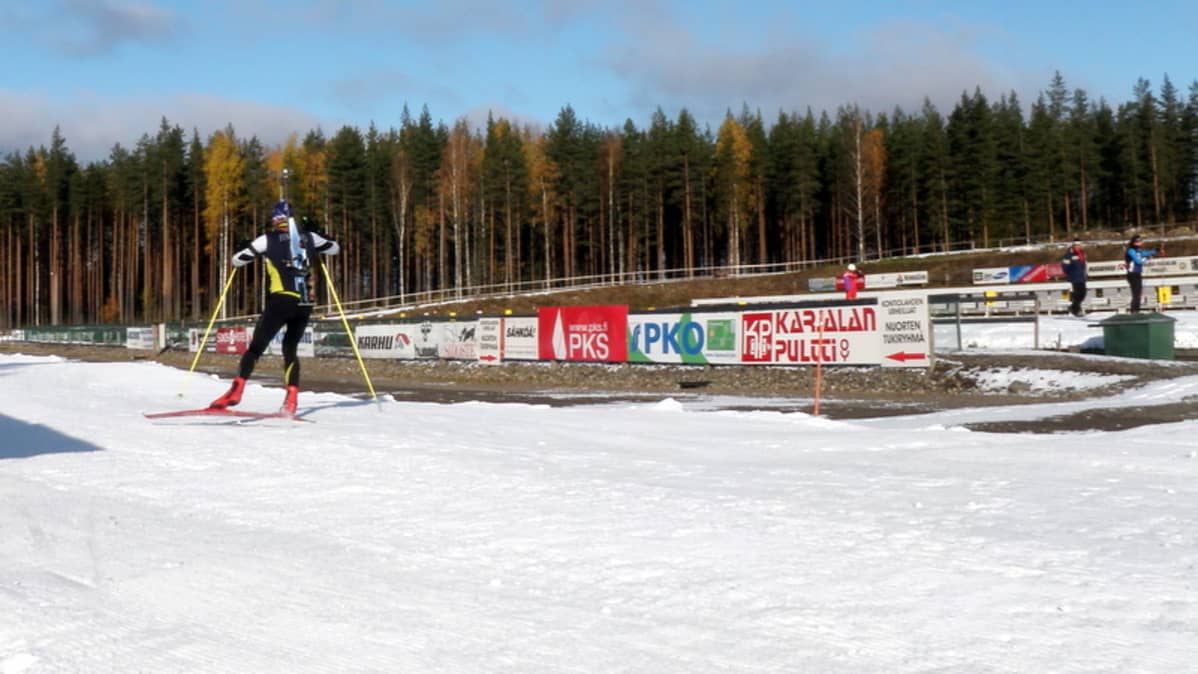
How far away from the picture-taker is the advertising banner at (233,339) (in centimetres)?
4362

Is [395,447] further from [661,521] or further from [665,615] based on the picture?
[665,615]

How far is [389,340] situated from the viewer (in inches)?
1390

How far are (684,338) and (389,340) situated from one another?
48.3 ft

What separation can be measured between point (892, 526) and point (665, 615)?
1.78 m

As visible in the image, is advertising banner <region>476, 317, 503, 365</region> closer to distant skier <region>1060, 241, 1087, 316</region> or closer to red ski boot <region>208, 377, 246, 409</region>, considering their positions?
distant skier <region>1060, 241, 1087, 316</region>

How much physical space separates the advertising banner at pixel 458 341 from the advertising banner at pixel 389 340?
1.86m

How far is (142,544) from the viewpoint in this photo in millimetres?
4508

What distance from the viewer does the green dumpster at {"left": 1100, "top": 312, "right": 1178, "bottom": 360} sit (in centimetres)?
1992

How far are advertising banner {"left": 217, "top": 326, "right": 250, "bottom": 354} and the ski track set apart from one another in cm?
3774

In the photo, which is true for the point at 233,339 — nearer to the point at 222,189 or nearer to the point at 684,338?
the point at 684,338

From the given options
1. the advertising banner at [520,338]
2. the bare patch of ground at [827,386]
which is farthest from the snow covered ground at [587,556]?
the advertising banner at [520,338]

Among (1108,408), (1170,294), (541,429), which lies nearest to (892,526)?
(541,429)

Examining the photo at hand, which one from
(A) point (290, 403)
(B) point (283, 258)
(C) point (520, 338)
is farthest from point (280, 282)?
(C) point (520, 338)

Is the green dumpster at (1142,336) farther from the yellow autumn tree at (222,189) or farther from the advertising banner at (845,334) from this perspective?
the yellow autumn tree at (222,189)
